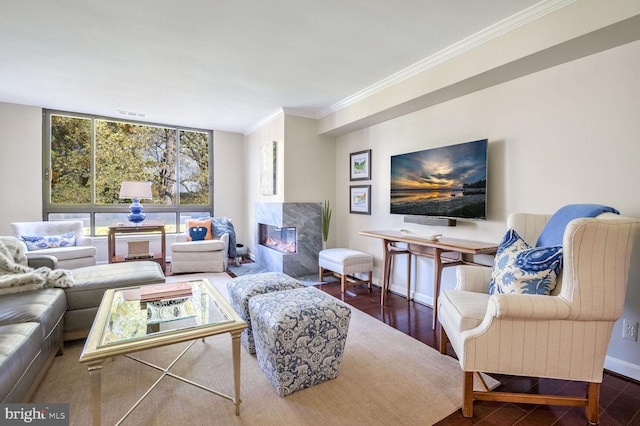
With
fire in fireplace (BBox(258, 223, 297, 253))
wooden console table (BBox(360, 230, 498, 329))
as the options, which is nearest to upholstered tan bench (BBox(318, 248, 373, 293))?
wooden console table (BBox(360, 230, 498, 329))

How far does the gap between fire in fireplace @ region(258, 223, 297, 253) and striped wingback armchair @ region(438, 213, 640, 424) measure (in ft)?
10.6

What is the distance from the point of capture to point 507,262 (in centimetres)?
189

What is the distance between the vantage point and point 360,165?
434cm

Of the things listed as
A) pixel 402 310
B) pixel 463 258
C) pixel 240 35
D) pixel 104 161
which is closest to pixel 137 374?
pixel 402 310

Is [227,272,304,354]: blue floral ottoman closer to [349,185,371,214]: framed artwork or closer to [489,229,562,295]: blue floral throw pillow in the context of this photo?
[489,229,562,295]: blue floral throw pillow

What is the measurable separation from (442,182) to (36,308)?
3.31m

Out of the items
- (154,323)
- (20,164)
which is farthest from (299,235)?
(20,164)

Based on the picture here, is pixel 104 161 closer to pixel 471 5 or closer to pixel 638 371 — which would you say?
→ pixel 471 5

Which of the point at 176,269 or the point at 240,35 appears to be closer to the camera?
the point at 240,35

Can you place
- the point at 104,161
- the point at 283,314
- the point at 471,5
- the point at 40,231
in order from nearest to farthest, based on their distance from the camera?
the point at 283,314, the point at 471,5, the point at 40,231, the point at 104,161

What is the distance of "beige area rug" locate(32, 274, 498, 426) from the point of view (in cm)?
160

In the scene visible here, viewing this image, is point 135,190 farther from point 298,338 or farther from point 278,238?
point 298,338

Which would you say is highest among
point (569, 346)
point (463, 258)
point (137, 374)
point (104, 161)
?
point (104, 161)

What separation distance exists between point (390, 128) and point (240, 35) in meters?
2.10
